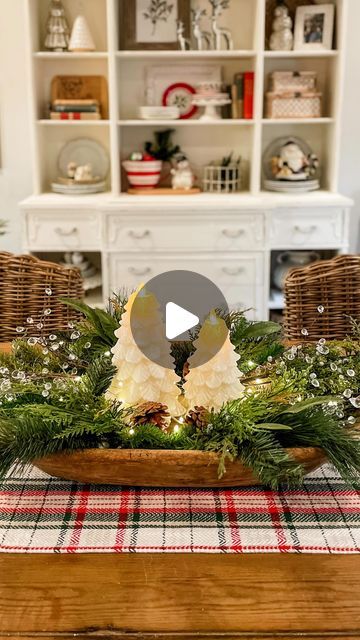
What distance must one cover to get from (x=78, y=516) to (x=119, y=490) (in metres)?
0.09

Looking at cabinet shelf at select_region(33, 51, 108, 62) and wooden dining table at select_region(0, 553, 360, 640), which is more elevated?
cabinet shelf at select_region(33, 51, 108, 62)

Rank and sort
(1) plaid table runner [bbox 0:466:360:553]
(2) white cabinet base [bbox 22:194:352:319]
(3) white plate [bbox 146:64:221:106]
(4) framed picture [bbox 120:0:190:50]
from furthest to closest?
(3) white plate [bbox 146:64:221:106] < (4) framed picture [bbox 120:0:190:50] < (2) white cabinet base [bbox 22:194:352:319] < (1) plaid table runner [bbox 0:466:360:553]

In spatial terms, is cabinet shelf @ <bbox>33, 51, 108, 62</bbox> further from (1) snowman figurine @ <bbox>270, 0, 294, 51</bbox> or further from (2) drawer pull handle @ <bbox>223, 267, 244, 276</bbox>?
(2) drawer pull handle @ <bbox>223, 267, 244, 276</bbox>

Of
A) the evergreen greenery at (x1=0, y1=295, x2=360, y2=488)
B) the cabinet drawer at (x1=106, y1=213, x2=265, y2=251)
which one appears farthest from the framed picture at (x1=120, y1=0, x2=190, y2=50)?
the evergreen greenery at (x1=0, y1=295, x2=360, y2=488)

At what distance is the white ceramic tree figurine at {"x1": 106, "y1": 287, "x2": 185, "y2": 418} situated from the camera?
46.2 inches

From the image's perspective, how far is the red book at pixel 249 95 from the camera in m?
3.43

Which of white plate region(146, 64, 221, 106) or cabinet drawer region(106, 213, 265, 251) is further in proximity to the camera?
white plate region(146, 64, 221, 106)

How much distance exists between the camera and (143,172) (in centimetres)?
356

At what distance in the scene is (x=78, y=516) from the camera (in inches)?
42.1

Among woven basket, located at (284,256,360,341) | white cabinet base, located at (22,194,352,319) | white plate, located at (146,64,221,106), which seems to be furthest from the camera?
white plate, located at (146,64,221,106)

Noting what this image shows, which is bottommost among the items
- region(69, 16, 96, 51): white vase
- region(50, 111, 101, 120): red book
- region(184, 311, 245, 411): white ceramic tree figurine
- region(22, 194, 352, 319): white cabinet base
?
region(22, 194, 352, 319): white cabinet base

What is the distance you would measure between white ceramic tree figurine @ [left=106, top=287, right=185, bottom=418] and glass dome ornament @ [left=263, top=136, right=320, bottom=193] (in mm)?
2495

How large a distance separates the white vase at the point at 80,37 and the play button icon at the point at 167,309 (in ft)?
8.32

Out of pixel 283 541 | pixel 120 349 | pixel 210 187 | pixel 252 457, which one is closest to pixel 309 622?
pixel 283 541
